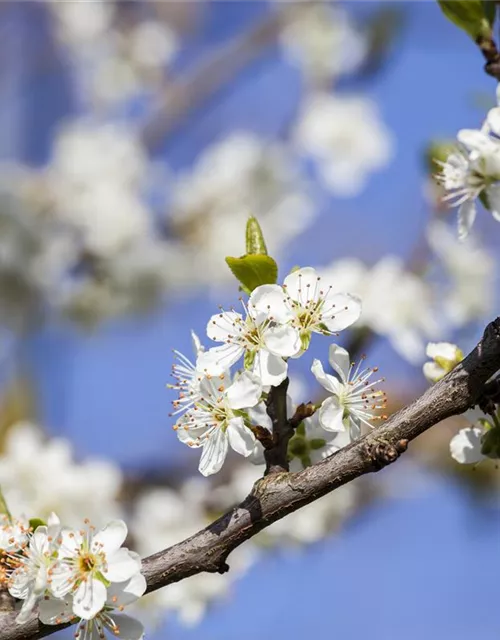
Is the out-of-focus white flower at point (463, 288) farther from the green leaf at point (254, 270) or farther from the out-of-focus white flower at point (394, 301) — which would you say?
the green leaf at point (254, 270)

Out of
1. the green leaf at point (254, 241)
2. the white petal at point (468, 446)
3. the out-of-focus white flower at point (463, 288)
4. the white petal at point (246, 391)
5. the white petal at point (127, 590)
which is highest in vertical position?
the out-of-focus white flower at point (463, 288)

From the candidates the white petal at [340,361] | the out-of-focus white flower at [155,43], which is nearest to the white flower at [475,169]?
the white petal at [340,361]

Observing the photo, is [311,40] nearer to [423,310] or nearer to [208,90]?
[208,90]

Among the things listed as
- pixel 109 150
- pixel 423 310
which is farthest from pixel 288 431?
pixel 109 150

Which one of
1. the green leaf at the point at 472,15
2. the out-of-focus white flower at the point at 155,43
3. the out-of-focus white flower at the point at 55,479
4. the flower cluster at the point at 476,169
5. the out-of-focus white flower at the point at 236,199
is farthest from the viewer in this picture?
the out-of-focus white flower at the point at 155,43

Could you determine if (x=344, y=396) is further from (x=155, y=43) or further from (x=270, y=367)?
(x=155, y=43)

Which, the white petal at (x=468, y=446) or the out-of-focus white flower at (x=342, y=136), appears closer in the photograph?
the white petal at (x=468, y=446)

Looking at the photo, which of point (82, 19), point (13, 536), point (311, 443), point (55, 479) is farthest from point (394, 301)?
point (82, 19)
